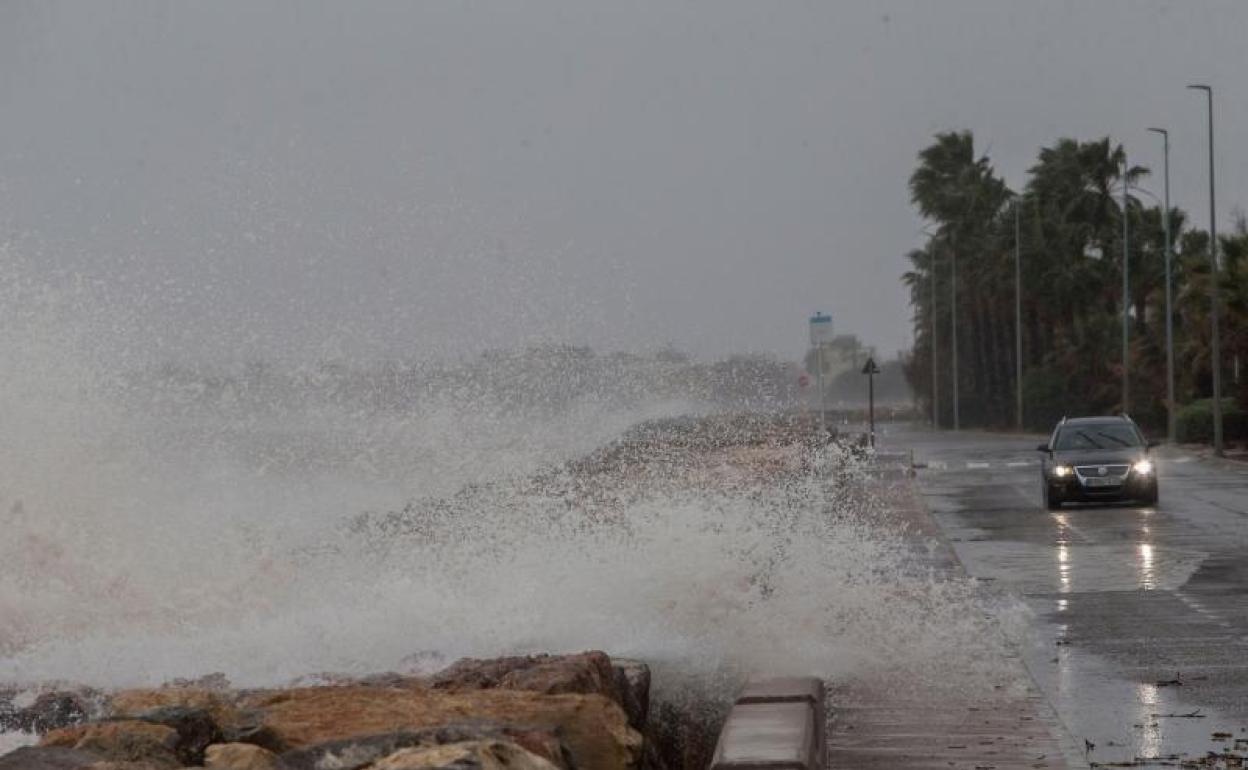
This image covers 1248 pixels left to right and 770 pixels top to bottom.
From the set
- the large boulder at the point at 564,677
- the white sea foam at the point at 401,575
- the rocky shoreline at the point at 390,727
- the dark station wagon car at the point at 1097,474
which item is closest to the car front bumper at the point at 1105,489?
the dark station wagon car at the point at 1097,474

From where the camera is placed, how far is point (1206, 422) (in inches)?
2408

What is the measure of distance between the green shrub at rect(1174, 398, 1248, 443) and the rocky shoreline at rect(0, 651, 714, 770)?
52866mm

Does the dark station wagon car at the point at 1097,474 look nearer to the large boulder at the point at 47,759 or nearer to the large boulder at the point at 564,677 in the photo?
the large boulder at the point at 564,677

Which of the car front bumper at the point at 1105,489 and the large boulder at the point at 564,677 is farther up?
the large boulder at the point at 564,677

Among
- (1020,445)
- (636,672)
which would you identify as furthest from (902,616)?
(1020,445)

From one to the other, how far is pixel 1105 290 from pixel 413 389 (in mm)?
58994

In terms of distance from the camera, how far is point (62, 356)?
24062mm

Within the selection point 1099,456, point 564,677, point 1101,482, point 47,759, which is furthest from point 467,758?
point 1099,456

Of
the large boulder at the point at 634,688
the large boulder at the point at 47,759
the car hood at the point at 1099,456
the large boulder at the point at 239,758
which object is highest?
the car hood at the point at 1099,456

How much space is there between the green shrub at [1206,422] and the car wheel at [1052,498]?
30.1m

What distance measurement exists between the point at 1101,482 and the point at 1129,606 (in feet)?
51.3

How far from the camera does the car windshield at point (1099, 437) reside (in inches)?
1265

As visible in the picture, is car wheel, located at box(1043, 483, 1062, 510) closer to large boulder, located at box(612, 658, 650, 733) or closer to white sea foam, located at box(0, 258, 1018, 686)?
white sea foam, located at box(0, 258, 1018, 686)

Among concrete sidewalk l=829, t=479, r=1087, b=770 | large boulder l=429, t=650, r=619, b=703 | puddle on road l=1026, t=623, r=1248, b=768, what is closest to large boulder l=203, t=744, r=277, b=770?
large boulder l=429, t=650, r=619, b=703
